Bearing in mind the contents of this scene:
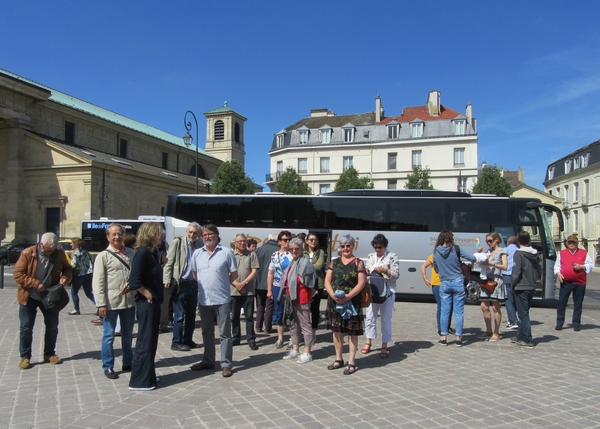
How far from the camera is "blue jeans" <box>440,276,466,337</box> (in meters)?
8.03

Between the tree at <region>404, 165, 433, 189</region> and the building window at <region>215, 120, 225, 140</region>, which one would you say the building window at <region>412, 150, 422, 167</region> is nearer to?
the tree at <region>404, 165, 433, 189</region>

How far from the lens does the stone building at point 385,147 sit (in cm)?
5556

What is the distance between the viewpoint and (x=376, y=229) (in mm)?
15930

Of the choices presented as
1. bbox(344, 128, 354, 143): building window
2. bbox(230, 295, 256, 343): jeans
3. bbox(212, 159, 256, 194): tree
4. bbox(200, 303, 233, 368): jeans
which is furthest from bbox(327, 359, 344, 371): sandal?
bbox(344, 128, 354, 143): building window

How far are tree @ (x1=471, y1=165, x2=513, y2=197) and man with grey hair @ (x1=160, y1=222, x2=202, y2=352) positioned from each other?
42.6 m

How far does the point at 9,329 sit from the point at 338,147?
52.1 m

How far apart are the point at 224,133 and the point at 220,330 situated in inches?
Answer: 2591

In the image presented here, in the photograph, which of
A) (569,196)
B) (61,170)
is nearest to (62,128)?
(61,170)

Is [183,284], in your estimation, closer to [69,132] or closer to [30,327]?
[30,327]

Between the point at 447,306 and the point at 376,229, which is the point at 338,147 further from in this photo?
the point at 447,306

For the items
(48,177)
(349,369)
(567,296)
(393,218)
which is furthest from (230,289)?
(48,177)

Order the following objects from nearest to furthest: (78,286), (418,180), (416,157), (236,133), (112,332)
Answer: (112,332) → (78,286) → (418,180) → (416,157) → (236,133)

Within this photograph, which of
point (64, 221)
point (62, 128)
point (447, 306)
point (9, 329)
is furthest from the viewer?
point (62, 128)

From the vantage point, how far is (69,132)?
43531 millimetres
